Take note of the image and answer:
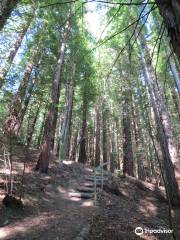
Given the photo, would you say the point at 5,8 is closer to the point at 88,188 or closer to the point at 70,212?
the point at 70,212

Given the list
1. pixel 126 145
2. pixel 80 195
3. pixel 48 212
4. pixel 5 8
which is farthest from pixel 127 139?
pixel 5 8

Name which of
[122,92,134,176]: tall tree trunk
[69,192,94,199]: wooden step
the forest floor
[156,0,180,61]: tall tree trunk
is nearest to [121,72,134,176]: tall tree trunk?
[122,92,134,176]: tall tree trunk

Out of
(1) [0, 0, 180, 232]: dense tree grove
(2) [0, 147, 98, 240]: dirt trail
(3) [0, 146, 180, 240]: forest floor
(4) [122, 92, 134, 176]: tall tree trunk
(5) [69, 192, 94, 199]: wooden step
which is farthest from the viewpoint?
(4) [122, 92, 134, 176]: tall tree trunk

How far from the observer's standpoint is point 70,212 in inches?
281

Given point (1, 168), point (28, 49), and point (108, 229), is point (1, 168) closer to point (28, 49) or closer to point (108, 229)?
point (108, 229)

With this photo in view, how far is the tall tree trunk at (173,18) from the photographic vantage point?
1144 mm

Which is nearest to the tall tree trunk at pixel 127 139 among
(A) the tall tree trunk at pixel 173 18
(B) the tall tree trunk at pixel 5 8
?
(B) the tall tree trunk at pixel 5 8

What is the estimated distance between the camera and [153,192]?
42.6 ft

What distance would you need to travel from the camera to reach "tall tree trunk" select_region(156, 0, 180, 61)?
3.75ft

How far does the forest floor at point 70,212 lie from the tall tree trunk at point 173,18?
457 centimetres

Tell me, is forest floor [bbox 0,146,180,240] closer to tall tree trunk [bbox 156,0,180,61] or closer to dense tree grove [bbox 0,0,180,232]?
dense tree grove [bbox 0,0,180,232]

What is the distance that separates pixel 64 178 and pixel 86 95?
31.2 feet

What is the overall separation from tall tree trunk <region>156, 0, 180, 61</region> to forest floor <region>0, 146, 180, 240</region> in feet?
15.0

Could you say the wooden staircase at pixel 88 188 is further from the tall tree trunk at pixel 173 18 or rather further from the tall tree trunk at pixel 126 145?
the tall tree trunk at pixel 173 18
